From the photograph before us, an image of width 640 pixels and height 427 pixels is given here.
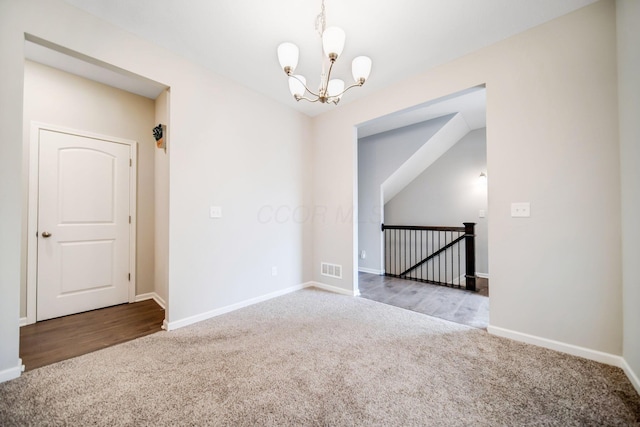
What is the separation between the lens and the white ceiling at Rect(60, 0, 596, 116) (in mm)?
1875

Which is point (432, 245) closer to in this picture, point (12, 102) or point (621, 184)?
point (621, 184)

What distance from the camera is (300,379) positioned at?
64.1 inches

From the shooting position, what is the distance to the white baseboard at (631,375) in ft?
4.91

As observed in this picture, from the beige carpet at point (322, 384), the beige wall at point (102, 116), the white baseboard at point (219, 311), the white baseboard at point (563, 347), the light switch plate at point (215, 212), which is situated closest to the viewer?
the beige carpet at point (322, 384)

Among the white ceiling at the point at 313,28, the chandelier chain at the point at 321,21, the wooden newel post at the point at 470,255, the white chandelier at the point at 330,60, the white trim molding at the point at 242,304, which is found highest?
the white ceiling at the point at 313,28

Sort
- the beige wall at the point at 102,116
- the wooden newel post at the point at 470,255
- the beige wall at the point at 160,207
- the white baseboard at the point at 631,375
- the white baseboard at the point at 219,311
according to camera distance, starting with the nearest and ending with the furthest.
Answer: the white baseboard at the point at 631,375 → the white baseboard at the point at 219,311 → the beige wall at the point at 102,116 → the beige wall at the point at 160,207 → the wooden newel post at the point at 470,255

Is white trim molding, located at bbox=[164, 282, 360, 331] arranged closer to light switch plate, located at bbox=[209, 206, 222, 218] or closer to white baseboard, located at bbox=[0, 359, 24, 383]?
white baseboard, located at bbox=[0, 359, 24, 383]

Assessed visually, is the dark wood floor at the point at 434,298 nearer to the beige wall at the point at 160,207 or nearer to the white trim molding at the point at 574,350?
the white trim molding at the point at 574,350

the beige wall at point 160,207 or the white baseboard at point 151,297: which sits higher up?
the beige wall at point 160,207

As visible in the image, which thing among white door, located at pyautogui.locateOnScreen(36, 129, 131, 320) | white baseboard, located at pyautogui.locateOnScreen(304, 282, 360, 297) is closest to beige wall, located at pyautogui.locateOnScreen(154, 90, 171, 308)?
white door, located at pyautogui.locateOnScreen(36, 129, 131, 320)

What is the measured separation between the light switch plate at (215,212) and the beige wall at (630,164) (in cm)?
335

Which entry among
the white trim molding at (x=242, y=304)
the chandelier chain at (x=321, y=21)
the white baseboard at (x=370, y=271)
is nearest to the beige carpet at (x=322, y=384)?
the white trim molding at (x=242, y=304)

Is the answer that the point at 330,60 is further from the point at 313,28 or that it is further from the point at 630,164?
the point at 630,164

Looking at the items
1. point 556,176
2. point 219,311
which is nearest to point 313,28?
point 556,176
